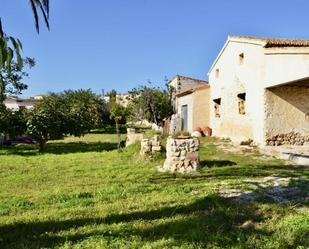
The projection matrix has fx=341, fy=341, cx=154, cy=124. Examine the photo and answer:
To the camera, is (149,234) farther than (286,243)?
Yes

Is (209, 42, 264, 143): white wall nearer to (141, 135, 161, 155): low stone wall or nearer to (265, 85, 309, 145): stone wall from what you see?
(265, 85, 309, 145): stone wall

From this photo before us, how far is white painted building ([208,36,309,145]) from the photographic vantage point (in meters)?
14.4

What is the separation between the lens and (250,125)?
17547 millimetres

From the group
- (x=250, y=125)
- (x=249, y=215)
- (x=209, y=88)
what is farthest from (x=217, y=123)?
(x=249, y=215)

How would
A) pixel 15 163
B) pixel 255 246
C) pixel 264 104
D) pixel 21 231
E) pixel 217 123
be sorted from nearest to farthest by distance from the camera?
pixel 255 246 < pixel 21 231 < pixel 15 163 < pixel 264 104 < pixel 217 123

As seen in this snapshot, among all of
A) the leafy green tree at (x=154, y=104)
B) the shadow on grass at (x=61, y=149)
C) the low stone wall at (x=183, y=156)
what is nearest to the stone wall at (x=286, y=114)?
the low stone wall at (x=183, y=156)

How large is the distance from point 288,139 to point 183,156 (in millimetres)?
8548

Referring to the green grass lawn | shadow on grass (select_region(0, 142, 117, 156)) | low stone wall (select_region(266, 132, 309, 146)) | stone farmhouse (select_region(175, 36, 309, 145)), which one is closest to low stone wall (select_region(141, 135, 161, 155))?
the green grass lawn

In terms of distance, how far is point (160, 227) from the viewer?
468 cm

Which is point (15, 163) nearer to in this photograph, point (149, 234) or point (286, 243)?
point (149, 234)

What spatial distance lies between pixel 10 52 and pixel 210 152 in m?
12.8

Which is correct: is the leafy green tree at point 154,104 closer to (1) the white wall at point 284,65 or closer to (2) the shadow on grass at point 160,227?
(1) the white wall at point 284,65

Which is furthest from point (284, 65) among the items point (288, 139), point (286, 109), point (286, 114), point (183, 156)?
point (183, 156)

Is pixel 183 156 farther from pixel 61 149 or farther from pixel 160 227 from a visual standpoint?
pixel 61 149
